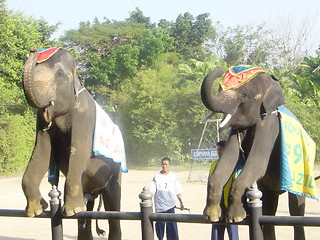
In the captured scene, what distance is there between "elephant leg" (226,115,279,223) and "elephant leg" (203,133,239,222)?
0.08 meters

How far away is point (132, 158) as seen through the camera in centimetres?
2502

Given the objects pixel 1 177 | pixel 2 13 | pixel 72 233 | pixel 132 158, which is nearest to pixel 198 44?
pixel 132 158

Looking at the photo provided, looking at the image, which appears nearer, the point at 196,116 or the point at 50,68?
the point at 50,68

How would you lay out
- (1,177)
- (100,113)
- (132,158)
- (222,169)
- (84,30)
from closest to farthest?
(222,169) < (100,113) < (1,177) < (132,158) < (84,30)

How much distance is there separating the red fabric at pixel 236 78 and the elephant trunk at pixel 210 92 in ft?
0.69

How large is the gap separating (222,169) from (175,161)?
1849 cm

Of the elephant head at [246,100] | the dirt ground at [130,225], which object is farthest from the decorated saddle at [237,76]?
the dirt ground at [130,225]

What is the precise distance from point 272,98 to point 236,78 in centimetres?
37

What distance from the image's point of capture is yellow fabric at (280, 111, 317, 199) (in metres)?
4.27

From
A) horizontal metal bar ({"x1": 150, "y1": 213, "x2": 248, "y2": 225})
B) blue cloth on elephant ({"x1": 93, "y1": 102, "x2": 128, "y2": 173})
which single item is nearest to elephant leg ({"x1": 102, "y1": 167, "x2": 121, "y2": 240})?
blue cloth on elephant ({"x1": 93, "y1": 102, "x2": 128, "y2": 173})

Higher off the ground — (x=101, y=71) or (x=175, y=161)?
(x=101, y=71)

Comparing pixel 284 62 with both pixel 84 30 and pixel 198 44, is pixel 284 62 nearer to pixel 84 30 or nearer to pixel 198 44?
pixel 198 44

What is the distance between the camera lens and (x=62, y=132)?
4.41 metres

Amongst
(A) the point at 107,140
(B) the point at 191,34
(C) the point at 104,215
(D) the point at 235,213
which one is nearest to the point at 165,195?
(A) the point at 107,140
